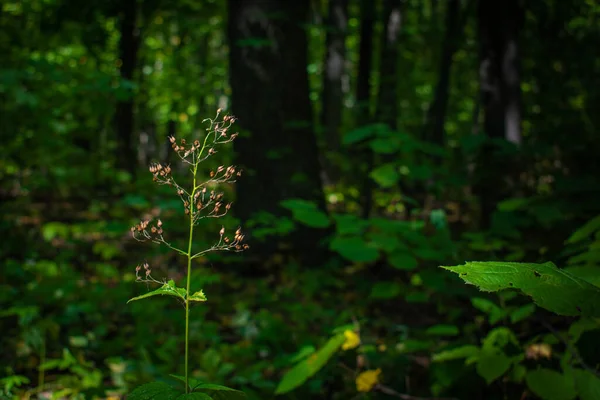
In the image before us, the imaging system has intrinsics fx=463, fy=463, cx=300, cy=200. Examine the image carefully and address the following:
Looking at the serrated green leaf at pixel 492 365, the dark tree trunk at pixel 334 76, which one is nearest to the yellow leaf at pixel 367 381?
the serrated green leaf at pixel 492 365

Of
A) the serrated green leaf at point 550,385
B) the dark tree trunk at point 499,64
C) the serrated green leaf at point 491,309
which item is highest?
the dark tree trunk at point 499,64

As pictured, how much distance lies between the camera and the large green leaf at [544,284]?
817 mm

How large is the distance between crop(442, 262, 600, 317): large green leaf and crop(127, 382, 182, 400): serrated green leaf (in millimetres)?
594

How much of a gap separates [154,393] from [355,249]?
1495 mm

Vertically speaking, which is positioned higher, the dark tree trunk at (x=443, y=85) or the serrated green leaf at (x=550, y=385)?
the dark tree trunk at (x=443, y=85)

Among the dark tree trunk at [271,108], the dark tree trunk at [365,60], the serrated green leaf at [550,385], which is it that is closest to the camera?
the serrated green leaf at [550,385]

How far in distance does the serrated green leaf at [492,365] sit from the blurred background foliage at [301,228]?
1 cm

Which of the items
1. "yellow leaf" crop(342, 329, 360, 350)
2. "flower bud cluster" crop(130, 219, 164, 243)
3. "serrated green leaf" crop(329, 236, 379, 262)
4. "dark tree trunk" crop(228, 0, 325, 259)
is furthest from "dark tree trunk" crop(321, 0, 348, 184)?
"flower bud cluster" crop(130, 219, 164, 243)

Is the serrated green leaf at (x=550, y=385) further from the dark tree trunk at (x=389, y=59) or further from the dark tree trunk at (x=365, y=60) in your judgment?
the dark tree trunk at (x=389, y=59)

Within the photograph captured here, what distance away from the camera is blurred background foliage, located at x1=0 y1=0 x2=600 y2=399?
7.24 feet

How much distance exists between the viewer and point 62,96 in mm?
3984

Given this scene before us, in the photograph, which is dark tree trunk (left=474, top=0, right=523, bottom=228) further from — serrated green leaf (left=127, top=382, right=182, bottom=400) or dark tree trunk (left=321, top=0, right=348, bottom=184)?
dark tree trunk (left=321, top=0, right=348, bottom=184)

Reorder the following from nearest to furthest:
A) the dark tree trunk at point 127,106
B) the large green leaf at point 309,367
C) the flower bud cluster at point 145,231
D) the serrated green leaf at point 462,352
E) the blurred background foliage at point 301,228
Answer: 1. the flower bud cluster at point 145,231
2. the large green leaf at point 309,367
3. the serrated green leaf at point 462,352
4. the blurred background foliage at point 301,228
5. the dark tree trunk at point 127,106

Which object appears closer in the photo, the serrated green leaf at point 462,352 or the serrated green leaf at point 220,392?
the serrated green leaf at point 220,392
